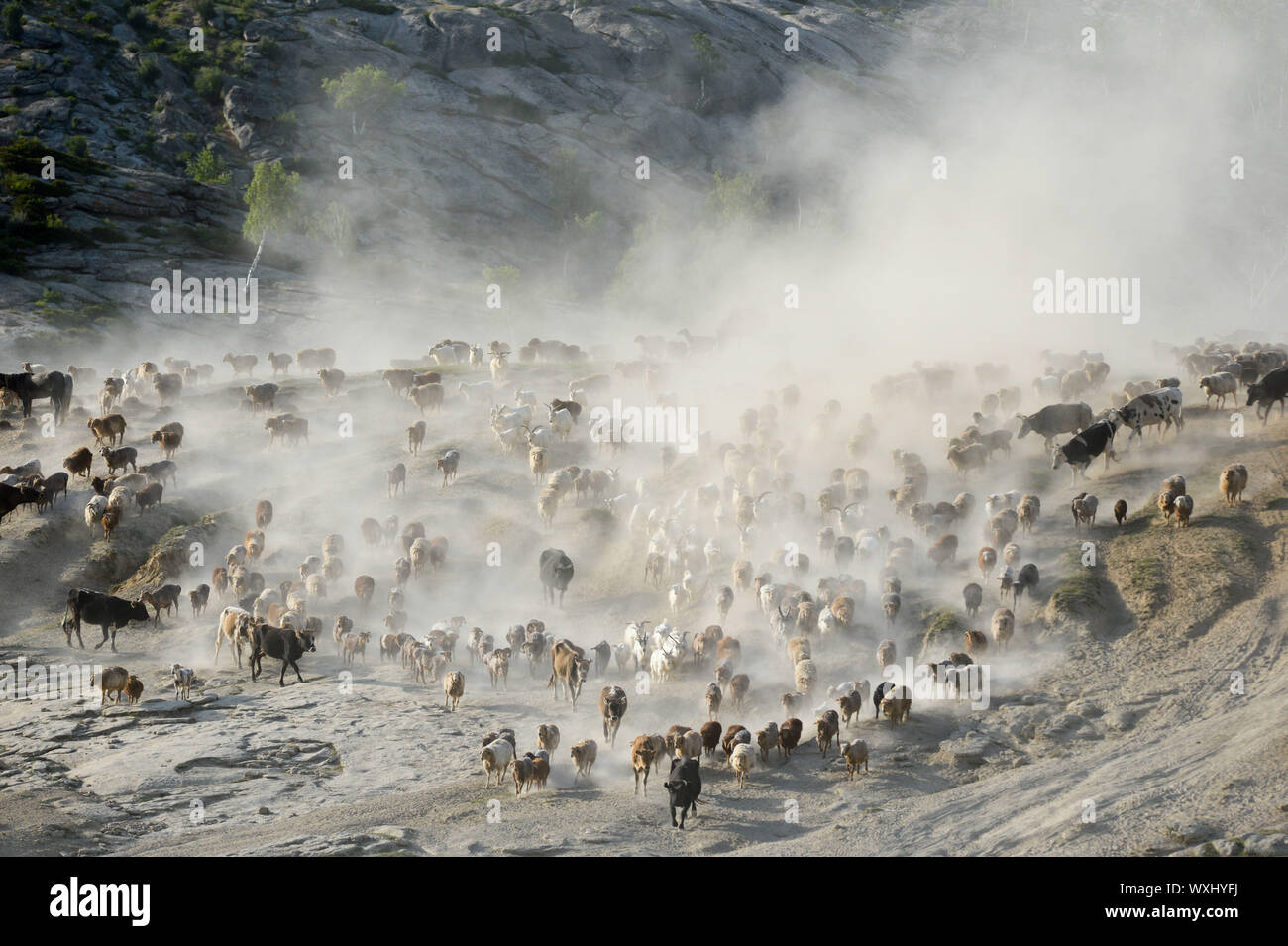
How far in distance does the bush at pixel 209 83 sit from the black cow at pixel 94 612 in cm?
10563

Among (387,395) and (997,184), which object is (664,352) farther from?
(997,184)

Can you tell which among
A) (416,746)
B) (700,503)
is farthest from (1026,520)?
(416,746)

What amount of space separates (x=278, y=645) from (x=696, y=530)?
45.8 ft

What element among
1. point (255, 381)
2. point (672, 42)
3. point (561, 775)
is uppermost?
point (672, 42)

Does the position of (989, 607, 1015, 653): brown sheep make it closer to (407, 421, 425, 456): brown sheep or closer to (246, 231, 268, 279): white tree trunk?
(407, 421, 425, 456): brown sheep

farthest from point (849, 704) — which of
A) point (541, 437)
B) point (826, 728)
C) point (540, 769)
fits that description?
point (541, 437)

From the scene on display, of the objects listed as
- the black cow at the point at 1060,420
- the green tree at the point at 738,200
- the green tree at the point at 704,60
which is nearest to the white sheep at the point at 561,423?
the black cow at the point at 1060,420

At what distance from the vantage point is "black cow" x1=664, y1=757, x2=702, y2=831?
20422mm

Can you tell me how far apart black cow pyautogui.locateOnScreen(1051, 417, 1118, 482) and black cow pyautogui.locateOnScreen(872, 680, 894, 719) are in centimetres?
1450

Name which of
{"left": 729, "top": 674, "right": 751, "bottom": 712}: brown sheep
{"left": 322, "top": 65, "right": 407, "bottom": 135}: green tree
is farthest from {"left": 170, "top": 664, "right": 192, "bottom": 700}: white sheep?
{"left": 322, "top": 65, "right": 407, "bottom": 135}: green tree

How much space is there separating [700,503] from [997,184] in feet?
354

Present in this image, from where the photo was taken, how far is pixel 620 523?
39.7m

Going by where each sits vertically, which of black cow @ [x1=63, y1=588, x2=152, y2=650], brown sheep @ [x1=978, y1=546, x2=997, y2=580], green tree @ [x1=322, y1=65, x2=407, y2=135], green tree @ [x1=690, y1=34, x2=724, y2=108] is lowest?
black cow @ [x1=63, y1=588, x2=152, y2=650]

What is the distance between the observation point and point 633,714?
26812 millimetres
